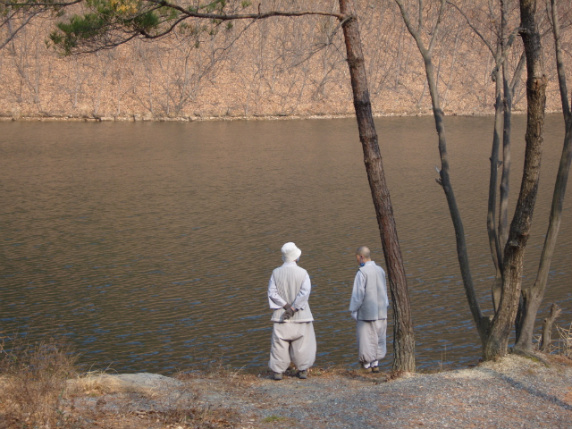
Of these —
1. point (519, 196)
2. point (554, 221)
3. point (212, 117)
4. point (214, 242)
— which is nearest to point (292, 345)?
point (519, 196)

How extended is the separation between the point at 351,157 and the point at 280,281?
2331 cm

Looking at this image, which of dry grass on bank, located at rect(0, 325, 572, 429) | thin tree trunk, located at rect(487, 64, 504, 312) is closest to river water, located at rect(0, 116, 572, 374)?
thin tree trunk, located at rect(487, 64, 504, 312)

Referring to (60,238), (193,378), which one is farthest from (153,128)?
(193,378)

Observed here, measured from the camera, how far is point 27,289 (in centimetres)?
1329

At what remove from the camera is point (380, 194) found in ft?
25.3

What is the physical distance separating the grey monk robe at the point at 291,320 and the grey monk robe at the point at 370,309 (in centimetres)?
67

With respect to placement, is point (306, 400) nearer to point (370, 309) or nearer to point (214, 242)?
point (370, 309)

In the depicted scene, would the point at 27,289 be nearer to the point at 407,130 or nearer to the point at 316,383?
the point at 316,383

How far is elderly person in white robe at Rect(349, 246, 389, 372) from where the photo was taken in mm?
7871

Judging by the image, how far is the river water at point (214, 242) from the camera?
11.1m

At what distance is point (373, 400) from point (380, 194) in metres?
2.42

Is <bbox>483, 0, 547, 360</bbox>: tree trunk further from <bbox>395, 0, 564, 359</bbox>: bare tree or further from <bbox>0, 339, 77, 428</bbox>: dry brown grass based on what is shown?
<bbox>0, 339, 77, 428</bbox>: dry brown grass

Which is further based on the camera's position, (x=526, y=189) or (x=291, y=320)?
(x=291, y=320)

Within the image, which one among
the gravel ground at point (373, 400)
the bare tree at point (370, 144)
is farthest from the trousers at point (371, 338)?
the gravel ground at point (373, 400)
